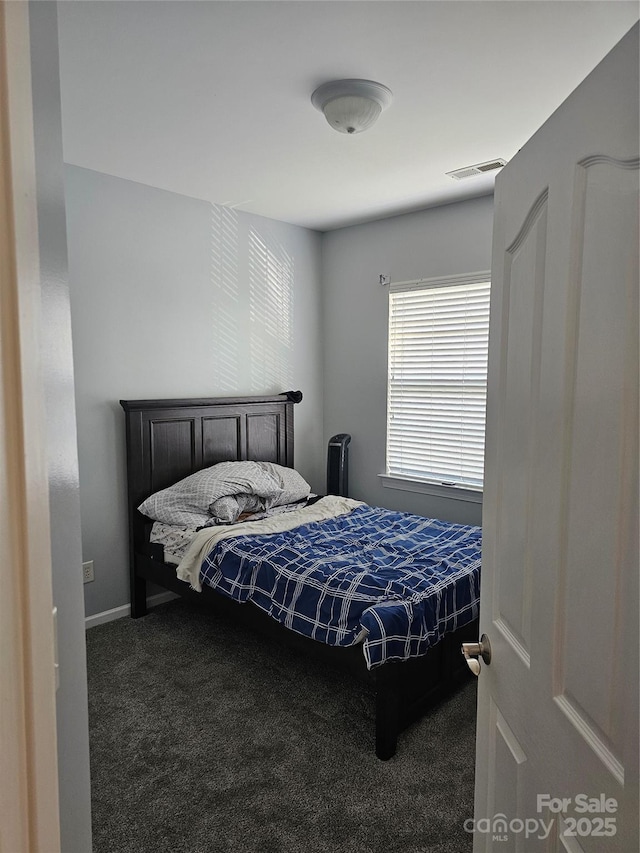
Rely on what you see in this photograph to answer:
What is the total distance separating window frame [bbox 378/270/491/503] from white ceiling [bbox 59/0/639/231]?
0.66m

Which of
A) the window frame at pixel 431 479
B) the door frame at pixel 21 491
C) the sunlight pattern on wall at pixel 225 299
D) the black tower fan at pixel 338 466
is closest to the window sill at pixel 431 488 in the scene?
the window frame at pixel 431 479

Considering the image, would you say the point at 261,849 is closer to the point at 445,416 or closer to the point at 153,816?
the point at 153,816

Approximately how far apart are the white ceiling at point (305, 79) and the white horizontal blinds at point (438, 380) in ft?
2.87

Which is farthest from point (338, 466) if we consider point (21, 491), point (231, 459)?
point (21, 491)

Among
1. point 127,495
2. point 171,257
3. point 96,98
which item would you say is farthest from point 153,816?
point 171,257

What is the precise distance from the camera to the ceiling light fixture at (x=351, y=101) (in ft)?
7.27

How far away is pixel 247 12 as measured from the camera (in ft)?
5.82

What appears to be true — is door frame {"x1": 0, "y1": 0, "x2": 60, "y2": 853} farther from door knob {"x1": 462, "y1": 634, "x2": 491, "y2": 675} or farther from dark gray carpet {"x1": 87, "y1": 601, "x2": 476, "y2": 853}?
dark gray carpet {"x1": 87, "y1": 601, "x2": 476, "y2": 853}

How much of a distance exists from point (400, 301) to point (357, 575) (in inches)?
94.6

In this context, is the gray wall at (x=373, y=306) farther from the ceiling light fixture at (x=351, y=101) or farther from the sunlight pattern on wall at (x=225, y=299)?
the ceiling light fixture at (x=351, y=101)

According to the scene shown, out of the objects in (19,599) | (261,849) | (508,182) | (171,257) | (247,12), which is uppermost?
(247,12)

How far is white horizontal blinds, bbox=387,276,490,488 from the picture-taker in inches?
150

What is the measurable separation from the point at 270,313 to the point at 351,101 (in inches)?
85.0

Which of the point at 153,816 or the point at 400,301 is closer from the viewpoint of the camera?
the point at 153,816
